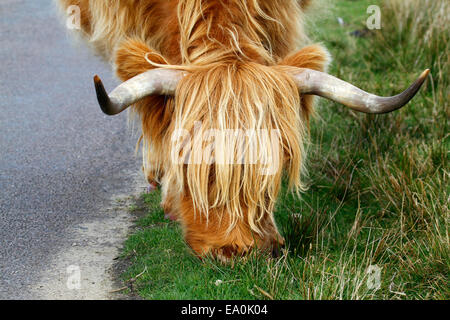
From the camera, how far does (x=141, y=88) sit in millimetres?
2918

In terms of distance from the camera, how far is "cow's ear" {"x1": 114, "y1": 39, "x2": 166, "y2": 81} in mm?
3115

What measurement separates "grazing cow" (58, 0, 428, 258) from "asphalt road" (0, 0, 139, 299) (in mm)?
904

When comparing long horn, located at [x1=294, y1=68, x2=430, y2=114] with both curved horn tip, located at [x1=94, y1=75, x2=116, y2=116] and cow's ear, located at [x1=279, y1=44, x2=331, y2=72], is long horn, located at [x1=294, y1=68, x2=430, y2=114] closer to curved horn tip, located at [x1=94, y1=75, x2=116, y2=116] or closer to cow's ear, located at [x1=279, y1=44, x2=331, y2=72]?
cow's ear, located at [x1=279, y1=44, x2=331, y2=72]

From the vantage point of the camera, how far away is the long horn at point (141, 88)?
2.74 metres

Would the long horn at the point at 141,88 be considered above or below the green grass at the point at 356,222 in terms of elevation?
above

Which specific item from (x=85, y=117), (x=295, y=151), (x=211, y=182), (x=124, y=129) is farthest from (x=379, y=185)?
(x=85, y=117)

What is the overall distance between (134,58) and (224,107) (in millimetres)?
557

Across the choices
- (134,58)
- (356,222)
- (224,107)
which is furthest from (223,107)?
(356,222)

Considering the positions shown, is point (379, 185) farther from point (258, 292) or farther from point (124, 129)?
point (124, 129)

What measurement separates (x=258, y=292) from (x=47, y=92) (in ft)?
12.8

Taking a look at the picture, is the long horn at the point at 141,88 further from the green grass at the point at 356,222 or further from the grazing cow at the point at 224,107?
the green grass at the point at 356,222

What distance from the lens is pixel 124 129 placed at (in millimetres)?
5648

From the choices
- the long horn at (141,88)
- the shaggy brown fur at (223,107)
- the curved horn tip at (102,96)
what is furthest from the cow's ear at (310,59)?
the curved horn tip at (102,96)

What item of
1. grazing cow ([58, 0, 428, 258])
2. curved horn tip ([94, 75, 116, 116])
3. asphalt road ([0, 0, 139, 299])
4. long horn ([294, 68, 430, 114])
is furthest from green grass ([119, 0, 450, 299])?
curved horn tip ([94, 75, 116, 116])
